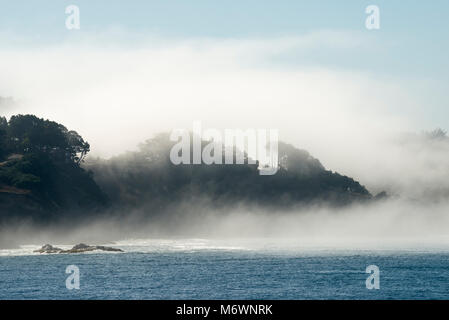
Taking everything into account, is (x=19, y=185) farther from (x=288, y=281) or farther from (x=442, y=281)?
(x=442, y=281)

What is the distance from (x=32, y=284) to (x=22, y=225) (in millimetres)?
92389

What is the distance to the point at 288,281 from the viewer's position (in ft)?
309

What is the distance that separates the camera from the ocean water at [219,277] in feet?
269

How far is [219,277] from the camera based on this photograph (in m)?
98.4

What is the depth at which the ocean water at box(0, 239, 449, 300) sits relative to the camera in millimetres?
82125
